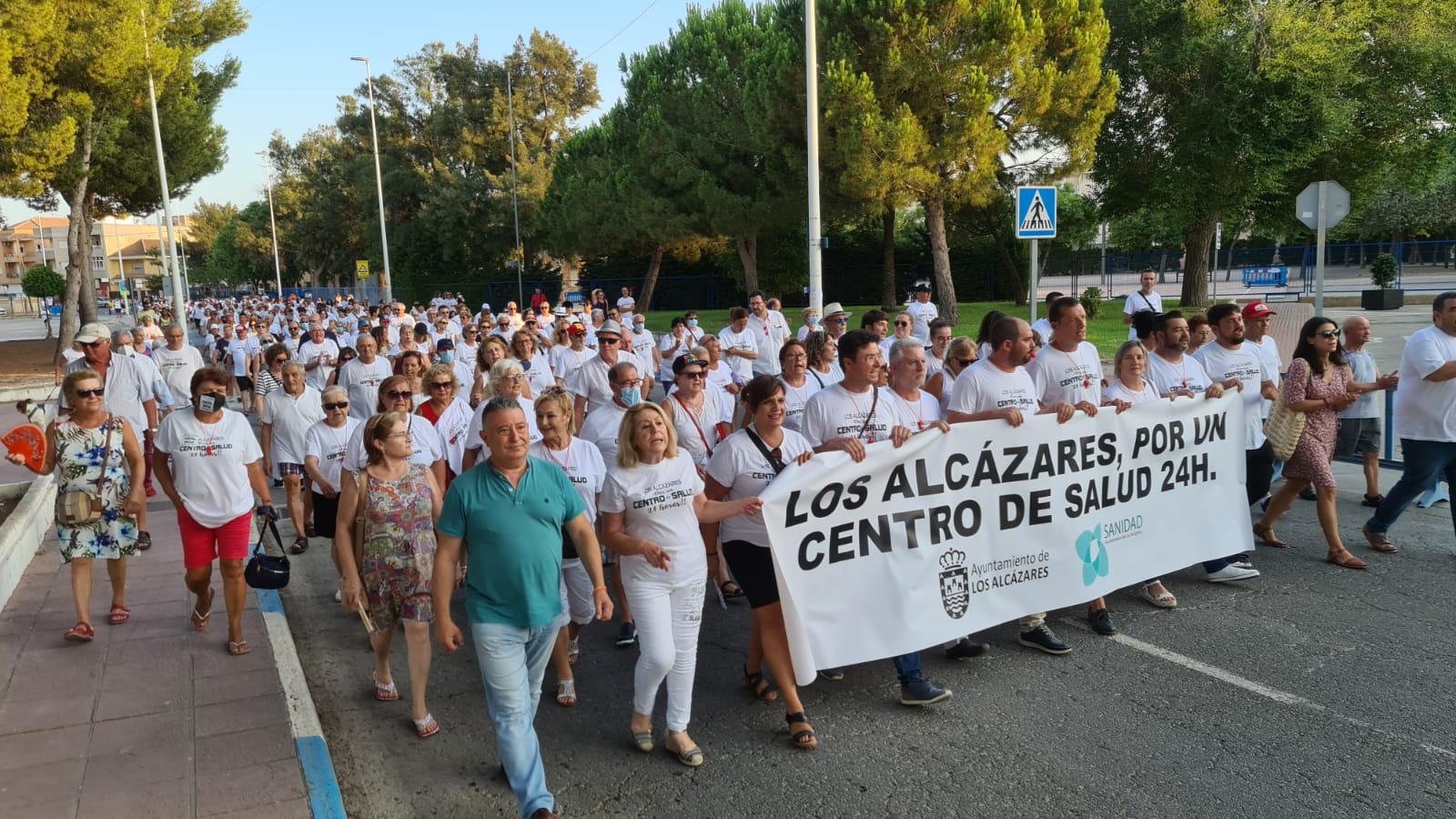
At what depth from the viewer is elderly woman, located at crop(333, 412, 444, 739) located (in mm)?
4695

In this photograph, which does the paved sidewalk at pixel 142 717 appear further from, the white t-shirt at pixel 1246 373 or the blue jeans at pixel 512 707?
the white t-shirt at pixel 1246 373

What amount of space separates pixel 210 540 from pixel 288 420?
223 centimetres

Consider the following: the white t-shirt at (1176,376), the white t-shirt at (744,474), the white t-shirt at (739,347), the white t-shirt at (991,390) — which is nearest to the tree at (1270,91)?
the white t-shirt at (739,347)

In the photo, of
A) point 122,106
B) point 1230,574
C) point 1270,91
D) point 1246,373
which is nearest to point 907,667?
point 1230,574

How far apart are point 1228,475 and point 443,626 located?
17.5ft

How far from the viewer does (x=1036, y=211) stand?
1141cm

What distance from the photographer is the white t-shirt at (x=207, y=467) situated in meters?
5.61

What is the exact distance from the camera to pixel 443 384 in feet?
22.0

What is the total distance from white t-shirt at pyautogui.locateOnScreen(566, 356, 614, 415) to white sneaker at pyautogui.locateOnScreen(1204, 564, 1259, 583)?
4.82 m

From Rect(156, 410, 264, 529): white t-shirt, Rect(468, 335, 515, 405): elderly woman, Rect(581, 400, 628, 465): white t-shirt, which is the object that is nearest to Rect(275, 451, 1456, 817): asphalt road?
Rect(156, 410, 264, 529): white t-shirt

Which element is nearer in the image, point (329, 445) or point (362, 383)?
point (329, 445)

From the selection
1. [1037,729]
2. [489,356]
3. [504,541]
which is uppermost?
[489,356]

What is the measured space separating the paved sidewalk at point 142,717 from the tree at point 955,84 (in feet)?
65.3

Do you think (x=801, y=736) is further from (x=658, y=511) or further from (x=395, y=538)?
(x=395, y=538)
